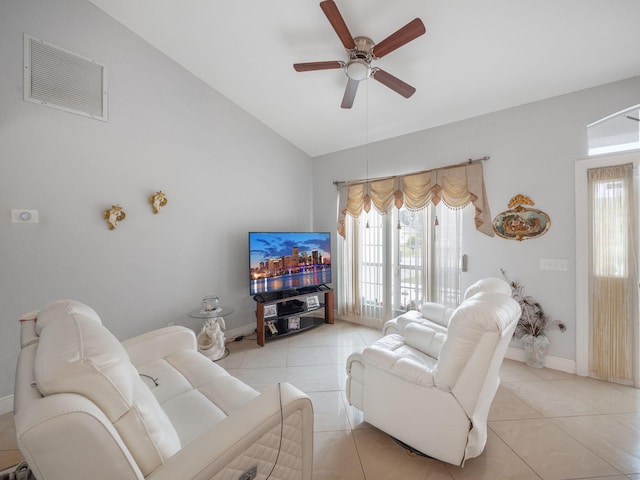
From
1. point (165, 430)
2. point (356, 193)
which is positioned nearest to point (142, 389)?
point (165, 430)

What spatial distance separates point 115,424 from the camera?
780 millimetres

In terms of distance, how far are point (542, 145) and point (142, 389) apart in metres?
3.76

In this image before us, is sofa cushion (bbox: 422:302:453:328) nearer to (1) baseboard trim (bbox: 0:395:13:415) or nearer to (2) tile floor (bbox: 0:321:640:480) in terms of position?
(2) tile floor (bbox: 0:321:640:480)

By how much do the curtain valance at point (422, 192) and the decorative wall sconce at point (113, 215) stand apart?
2.82m

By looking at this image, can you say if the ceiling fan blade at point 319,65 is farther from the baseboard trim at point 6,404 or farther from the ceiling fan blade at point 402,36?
the baseboard trim at point 6,404

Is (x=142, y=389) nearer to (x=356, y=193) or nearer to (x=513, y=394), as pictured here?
(x=513, y=394)

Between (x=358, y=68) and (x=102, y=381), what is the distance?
2.32 m

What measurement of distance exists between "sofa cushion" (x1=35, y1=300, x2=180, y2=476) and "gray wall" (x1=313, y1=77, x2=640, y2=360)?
3205 mm

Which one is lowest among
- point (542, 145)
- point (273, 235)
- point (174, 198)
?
point (273, 235)

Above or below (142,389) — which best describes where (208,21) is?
above

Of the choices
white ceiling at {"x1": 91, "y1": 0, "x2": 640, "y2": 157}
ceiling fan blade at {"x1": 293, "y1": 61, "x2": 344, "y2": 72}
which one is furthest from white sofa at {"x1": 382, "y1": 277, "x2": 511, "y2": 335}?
Result: ceiling fan blade at {"x1": 293, "y1": 61, "x2": 344, "y2": 72}

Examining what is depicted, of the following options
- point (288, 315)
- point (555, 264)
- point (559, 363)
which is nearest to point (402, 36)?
point (555, 264)

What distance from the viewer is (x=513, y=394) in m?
2.23

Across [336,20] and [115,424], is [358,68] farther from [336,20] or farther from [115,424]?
[115,424]
